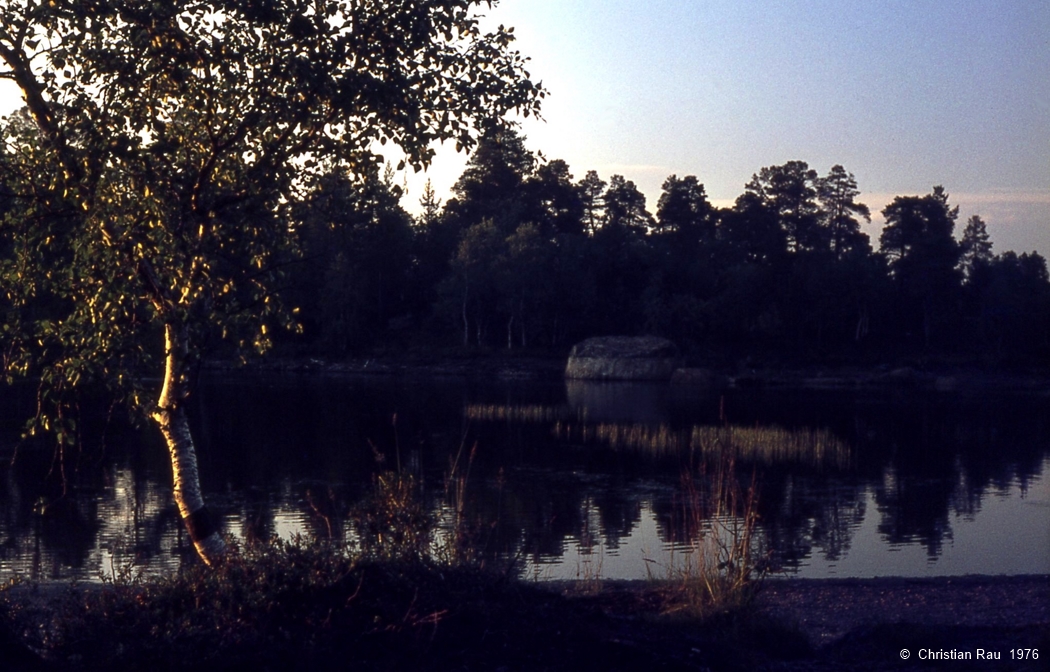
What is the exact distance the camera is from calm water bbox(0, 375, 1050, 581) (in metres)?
14.8

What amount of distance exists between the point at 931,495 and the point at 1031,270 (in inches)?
2767

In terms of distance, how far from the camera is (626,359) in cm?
6319

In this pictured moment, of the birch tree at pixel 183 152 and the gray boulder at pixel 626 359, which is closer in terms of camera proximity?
the birch tree at pixel 183 152

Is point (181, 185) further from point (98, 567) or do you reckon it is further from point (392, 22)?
point (98, 567)

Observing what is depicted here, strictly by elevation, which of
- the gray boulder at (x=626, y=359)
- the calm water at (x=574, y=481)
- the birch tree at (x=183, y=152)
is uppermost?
the birch tree at (x=183, y=152)

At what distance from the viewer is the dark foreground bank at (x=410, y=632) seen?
20.1 ft

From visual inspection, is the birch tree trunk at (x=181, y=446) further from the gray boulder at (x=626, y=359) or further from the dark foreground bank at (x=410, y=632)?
the gray boulder at (x=626, y=359)

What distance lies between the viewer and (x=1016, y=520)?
19000 mm

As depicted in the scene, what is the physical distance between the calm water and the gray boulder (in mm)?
19812

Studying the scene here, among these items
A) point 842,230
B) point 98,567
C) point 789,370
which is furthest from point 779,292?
point 98,567

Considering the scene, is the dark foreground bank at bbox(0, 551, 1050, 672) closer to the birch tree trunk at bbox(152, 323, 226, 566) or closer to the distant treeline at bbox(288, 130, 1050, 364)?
the birch tree trunk at bbox(152, 323, 226, 566)

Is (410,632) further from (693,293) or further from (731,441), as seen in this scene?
(693,293)

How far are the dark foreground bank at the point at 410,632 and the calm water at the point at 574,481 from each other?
1.04 m

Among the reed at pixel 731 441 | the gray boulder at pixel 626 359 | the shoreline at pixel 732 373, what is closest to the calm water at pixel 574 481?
the reed at pixel 731 441
